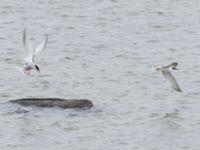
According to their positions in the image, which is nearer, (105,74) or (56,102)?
(56,102)

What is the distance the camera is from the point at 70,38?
35.4 metres

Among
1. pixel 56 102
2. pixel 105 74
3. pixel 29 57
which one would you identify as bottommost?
pixel 105 74

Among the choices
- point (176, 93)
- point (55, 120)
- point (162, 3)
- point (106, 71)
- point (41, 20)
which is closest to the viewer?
point (55, 120)

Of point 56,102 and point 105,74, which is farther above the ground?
point 56,102

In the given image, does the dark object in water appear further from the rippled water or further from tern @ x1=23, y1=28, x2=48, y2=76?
tern @ x1=23, y1=28, x2=48, y2=76

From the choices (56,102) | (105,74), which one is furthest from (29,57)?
(105,74)

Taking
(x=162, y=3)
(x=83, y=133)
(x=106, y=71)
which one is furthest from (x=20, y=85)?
(x=162, y=3)

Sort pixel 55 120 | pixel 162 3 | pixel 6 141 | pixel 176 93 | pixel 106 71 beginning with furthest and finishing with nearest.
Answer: pixel 162 3, pixel 106 71, pixel 176 93, pixel 55 120, pixel 6 141

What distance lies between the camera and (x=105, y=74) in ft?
98.9

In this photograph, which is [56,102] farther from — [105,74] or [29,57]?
[105,74]

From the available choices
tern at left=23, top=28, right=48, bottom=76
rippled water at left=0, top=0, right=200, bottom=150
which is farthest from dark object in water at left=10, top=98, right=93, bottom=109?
tern at left=23, top=28, right=48, bottom=76

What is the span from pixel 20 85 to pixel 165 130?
6.11m

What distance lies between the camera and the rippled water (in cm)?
2338

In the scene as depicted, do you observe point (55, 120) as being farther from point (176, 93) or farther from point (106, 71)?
point (106, 71)
